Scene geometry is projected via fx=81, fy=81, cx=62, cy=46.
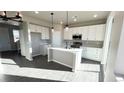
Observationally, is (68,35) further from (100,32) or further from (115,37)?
(115,37)

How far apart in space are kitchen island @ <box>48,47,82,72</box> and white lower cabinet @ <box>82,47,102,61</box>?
1.02 meters

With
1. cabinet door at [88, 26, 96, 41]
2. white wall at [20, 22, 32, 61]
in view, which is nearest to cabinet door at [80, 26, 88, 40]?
cabinet door at [88, 26, 96, 41]

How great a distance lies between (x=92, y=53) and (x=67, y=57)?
1.81 meters

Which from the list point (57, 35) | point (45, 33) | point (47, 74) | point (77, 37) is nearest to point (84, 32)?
point (77, 37)

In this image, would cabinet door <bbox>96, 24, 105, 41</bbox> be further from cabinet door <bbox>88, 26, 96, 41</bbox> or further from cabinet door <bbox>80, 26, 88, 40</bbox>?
cabinet door <bbox>80, 26, 88, 40</bbox>

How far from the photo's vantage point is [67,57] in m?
3.89

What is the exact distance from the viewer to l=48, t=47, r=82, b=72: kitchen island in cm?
336

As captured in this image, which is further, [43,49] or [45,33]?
[45,33]

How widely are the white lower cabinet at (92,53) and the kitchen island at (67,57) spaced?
1017 mm

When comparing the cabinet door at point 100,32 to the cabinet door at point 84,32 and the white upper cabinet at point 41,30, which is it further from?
the white upper cabinet at point 41,30

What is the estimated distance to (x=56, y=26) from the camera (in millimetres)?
6512
